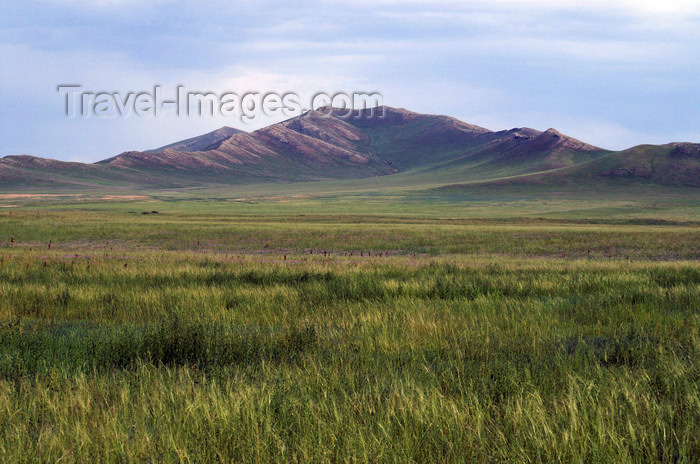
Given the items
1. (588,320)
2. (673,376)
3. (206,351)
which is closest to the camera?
(673,376)

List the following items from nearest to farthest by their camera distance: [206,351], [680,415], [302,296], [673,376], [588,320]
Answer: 1. [680,415]
2. [673,376]
3. [206,351]
4. [588,320]
5. [302,296]

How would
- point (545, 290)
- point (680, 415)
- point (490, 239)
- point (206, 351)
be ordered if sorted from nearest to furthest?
point (680, 415) → point (206, 351) → point (545, 290) → point (490, 239)

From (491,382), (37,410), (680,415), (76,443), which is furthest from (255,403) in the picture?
(680,415)

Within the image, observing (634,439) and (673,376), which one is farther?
(673,376)

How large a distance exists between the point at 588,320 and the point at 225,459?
6.04 metres

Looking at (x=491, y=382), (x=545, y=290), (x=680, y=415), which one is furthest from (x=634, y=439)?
(x=545, y=290)

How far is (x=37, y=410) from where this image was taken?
156 inches

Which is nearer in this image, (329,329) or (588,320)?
(329,329)

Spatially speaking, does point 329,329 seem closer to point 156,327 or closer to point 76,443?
point 156,327

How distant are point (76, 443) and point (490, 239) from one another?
1247 inches

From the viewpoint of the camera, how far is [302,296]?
A: 9672mm

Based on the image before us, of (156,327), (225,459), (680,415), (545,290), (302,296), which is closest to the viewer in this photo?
(225,459)

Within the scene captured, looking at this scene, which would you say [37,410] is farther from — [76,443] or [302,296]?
[302,296]

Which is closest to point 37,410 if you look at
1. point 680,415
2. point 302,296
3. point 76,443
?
point 76,443
